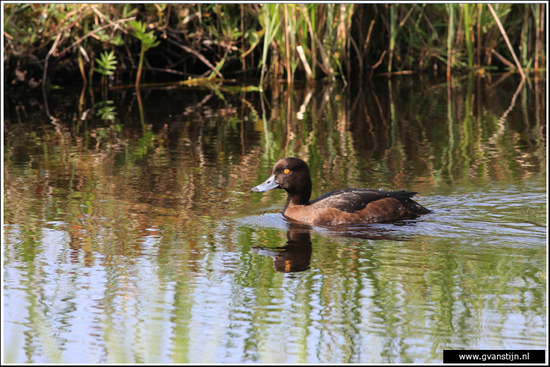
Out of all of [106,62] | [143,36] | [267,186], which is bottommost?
[267,186]

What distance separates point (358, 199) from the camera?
7488 mm

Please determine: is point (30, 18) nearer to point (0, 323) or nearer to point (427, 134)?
point (427, 134)

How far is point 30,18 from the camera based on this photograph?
14289 millimetres

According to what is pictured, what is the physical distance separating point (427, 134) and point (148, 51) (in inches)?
259

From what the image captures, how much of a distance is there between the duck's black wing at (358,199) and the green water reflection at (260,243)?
0.21 metres

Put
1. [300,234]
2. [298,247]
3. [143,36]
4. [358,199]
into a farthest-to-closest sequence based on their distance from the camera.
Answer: [143,36] → [358,199] → [300,234] → [298,247]

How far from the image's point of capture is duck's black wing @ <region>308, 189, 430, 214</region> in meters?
7.50

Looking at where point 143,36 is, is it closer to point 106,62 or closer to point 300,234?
point 106,62

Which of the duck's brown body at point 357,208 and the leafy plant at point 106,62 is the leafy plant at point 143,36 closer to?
the leafy plant at point 106,62

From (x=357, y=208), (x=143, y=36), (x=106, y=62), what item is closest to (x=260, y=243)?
(x=357, y=208)

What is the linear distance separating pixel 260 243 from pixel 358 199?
1.08 m

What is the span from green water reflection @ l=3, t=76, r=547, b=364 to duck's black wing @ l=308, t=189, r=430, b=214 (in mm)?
210

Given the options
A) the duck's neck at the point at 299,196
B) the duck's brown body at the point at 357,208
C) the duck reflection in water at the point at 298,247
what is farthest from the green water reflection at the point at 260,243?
the duck's neck at the point at 299,196

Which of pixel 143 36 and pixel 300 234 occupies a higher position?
pixel 143 36
